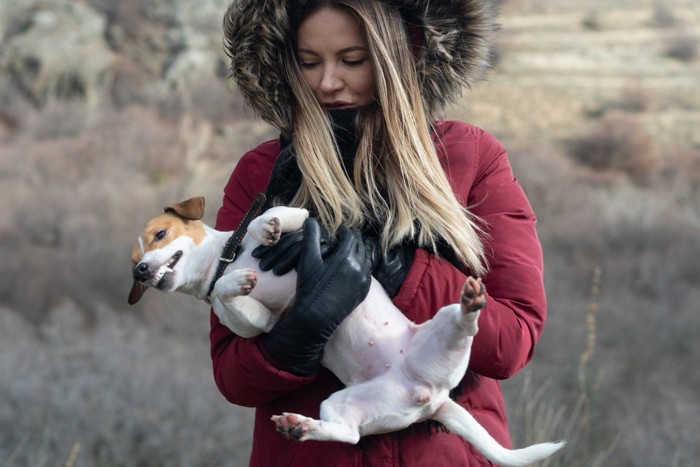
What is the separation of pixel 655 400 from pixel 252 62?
33.1 ft

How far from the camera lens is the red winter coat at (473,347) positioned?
2473 millimetres

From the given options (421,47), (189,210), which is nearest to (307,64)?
(421,47)

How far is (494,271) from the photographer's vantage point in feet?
8.51

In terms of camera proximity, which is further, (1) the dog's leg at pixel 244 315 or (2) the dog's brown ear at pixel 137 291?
(2) the dog's brown ear at pixel 137 291

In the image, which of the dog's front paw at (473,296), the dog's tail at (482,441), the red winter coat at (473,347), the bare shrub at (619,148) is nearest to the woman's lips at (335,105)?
the red winter coat at (473,347)

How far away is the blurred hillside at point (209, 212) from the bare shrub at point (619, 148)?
53 mm

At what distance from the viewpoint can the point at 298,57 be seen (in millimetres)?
2969

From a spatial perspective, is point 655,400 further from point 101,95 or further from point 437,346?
point 101,95

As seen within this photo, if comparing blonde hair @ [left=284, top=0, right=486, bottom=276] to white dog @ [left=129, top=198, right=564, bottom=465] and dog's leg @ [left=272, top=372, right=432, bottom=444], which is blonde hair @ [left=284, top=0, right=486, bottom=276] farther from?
dog's leg @ [left=272, top=372, right=432, bottom=444]

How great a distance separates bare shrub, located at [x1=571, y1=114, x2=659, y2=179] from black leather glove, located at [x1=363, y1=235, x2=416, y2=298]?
1979 cm

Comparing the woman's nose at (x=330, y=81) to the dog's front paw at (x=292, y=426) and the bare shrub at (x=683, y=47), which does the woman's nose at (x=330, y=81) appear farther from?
the bare shrub at (x=683, y=47)

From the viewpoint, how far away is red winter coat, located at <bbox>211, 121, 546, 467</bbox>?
2473 mm

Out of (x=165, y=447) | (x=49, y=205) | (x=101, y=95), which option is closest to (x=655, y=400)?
(x=165, y=447)

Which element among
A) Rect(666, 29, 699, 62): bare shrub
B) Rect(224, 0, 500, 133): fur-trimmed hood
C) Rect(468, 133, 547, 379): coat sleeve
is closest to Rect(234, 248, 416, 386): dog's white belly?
Rect(468, 133, 547, 379): coat sleeve
